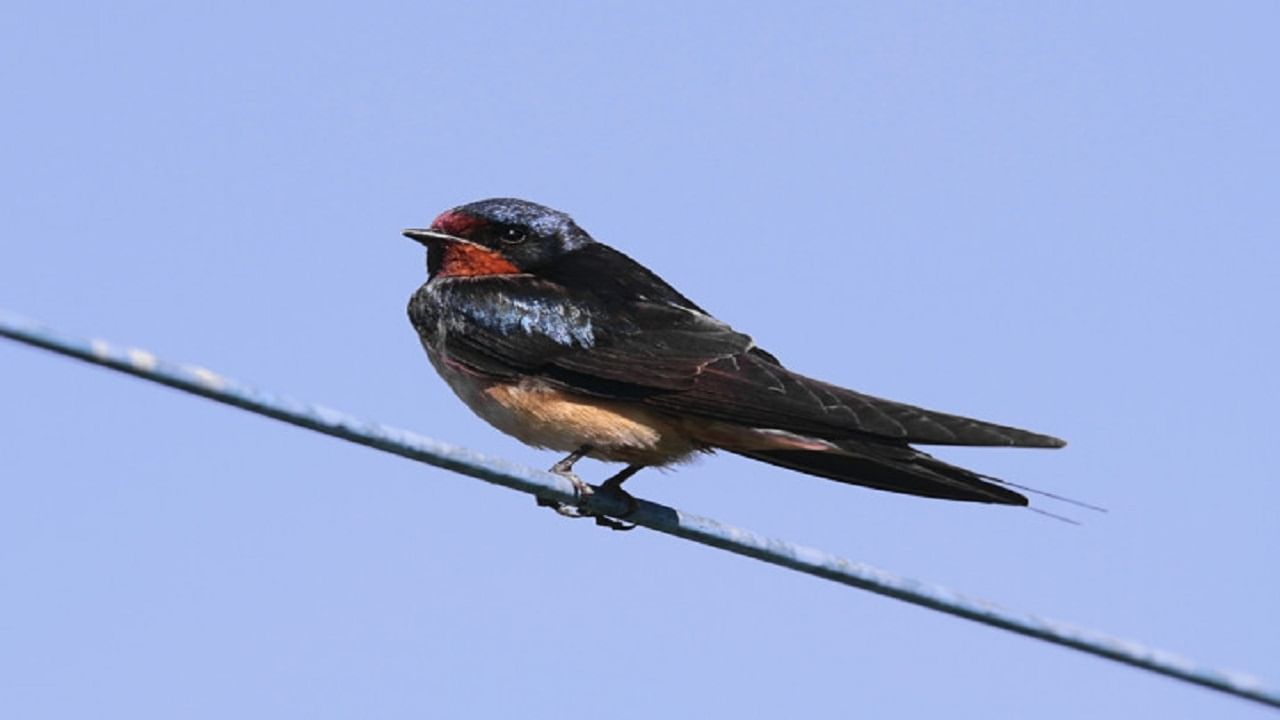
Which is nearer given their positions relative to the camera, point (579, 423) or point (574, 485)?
point (574, 485)

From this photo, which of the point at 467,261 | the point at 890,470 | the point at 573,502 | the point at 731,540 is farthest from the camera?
the point at 467,261

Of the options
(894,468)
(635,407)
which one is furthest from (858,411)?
(635,407)

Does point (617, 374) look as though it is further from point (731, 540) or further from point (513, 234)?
point (731, 540)

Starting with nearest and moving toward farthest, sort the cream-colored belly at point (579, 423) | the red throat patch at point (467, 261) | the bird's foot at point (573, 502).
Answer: the bird's foot at point (573, 502)
the cream-colored belly at point (579, 423)
the red throat patch at point (467, 261)

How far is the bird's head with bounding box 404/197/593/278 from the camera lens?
21.2 ft

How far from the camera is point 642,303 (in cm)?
612

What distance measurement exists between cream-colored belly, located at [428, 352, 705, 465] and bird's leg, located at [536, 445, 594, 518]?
2cm

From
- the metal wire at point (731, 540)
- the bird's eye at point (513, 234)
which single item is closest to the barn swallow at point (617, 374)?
the bird's eye at point (513, 234)

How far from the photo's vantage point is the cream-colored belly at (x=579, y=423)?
571cm

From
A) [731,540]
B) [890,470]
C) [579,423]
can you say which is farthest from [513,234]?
[731,540]

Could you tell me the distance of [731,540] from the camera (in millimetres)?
4012

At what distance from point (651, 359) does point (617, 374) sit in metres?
0.10

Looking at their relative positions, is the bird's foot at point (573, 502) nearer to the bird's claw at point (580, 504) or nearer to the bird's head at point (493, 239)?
the bird's claw at point (580, 504)

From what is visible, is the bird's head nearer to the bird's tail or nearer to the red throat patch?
the red throat patch
